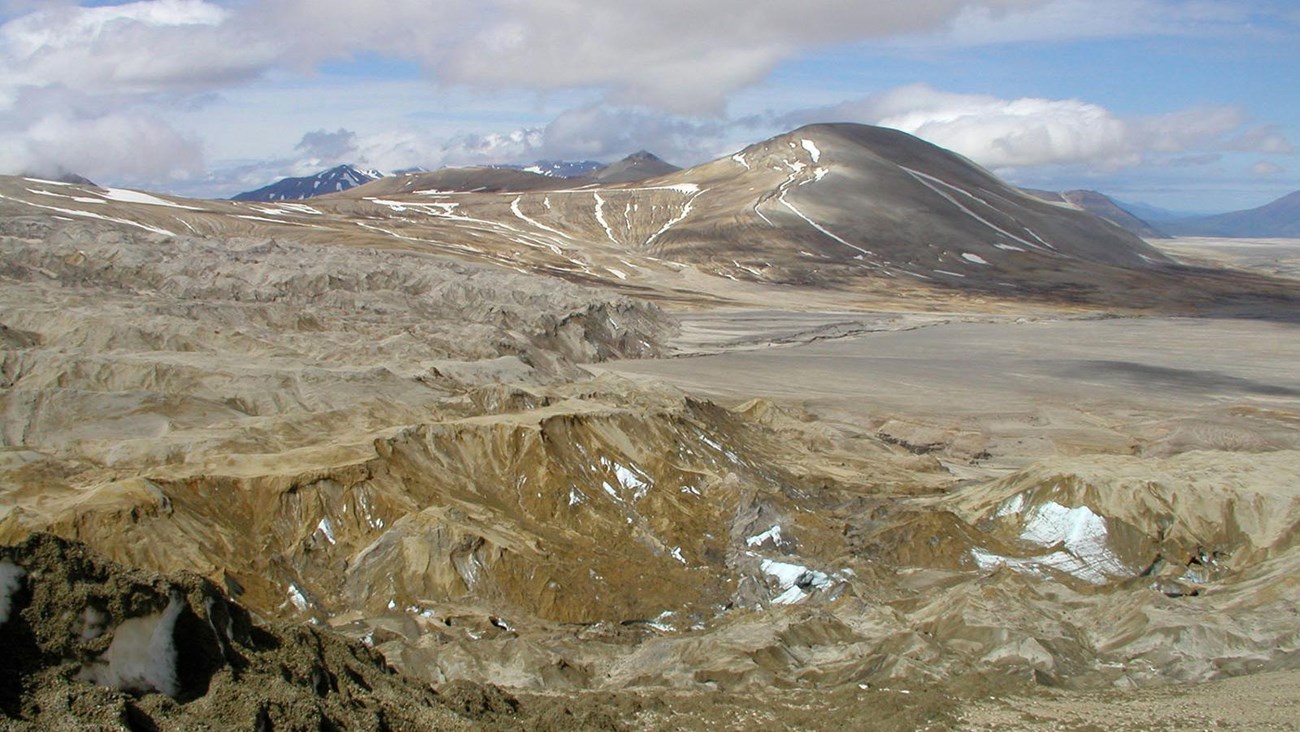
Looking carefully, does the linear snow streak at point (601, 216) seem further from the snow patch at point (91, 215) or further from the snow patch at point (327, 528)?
the snow patch at point (327, 528)

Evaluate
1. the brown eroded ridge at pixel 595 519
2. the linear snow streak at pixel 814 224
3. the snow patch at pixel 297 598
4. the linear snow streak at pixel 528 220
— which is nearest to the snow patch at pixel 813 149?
the linear snow streak at pixel 814 224

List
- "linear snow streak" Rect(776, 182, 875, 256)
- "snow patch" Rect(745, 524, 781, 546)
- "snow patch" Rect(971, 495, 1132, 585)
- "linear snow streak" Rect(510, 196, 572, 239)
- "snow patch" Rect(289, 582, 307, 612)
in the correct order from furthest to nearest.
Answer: "linear snow streak" Rect(510, 196, 572, 239) → "linear snow streak" Rect(776, 182, 875, 256) → "snow patch" Rect(745, 524, 781, 546) → "snow patch" Rect(971, 495, 1132, 585) → "snow patch" Rect(289, 582, 307, 612)

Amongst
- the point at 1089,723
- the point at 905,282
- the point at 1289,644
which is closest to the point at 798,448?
the point at 1289,644

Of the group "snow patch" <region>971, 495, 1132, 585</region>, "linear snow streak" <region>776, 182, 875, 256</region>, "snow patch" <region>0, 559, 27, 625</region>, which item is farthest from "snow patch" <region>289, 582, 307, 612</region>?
"linear snow streak" <region>776, 182, 875, 256</region>

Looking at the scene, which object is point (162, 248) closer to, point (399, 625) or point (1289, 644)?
point (399, 625)

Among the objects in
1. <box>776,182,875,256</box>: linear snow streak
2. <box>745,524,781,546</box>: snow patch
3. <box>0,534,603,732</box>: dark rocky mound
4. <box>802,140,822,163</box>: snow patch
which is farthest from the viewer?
<box>802,140,822,163</box>: snow patch

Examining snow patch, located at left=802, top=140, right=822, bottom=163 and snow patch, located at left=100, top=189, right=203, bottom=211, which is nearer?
snow patch, located at left=100, top=189, right=203, bottom=211

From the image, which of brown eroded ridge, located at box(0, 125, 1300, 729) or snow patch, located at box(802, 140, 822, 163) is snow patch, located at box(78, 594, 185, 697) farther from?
snow patch, located at box(802, 140, 822, 163)
